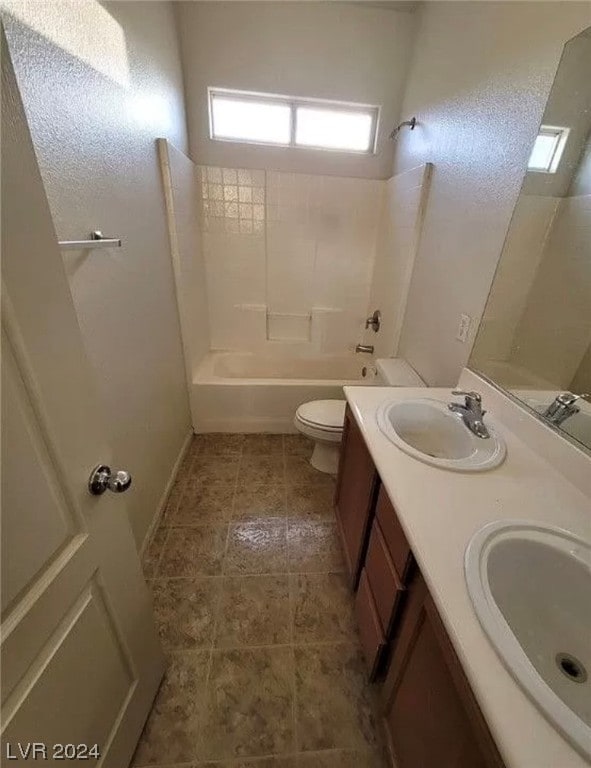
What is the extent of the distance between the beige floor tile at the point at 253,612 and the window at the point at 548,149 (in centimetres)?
186

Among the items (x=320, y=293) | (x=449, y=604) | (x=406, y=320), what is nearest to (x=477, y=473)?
(x=449, y=604)

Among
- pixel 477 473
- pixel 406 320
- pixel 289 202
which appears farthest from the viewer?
pixel 289 202

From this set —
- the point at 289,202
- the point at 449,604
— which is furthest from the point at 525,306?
the point at 289,202

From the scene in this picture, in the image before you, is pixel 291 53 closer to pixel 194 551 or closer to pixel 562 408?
pixel 562 408

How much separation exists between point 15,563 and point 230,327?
2.38m

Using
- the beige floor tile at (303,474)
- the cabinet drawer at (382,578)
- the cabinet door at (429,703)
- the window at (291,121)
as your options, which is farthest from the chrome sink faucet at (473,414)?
the window at (291,121)

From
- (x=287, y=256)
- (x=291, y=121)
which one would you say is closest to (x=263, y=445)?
(x=287, y=256)

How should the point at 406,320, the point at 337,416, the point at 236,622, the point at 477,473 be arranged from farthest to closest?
the point at 406,320 < the point at 337,416 < the point at 236,622 < the point at 477,473

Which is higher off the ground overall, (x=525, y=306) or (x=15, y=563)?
(x=525, y=306)

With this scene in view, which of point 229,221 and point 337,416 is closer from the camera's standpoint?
point 337,416

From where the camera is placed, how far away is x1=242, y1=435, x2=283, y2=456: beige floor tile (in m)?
2.18

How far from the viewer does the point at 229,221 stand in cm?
237

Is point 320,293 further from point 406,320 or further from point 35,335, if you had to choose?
point 35,335

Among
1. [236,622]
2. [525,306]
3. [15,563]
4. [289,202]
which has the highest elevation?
[289,202]
